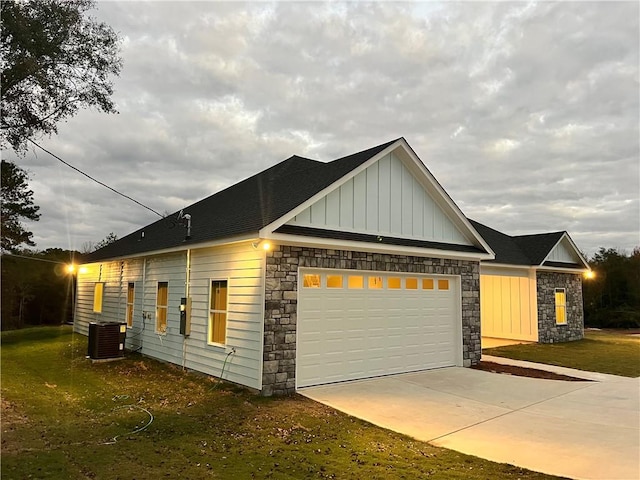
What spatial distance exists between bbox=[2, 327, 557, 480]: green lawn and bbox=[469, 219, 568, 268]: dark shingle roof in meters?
11.7

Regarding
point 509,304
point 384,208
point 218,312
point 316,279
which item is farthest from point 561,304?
point 218,312

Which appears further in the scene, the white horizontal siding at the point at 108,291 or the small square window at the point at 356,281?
the white horizontal siding at the point at 108,291

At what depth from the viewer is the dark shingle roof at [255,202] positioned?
8898 mm

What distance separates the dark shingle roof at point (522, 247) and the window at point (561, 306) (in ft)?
3.74

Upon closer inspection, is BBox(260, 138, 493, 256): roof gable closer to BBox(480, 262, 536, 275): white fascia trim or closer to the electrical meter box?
the electrical meter box

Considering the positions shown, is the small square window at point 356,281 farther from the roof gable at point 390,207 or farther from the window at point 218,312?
the window at point 218,312

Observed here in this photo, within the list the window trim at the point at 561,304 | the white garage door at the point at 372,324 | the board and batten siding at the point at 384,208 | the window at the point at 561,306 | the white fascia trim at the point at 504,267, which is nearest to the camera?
the white garage door at the point at 372,324

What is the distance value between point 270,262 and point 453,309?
19.0 feet

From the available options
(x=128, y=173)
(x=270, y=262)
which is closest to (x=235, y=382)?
(x=270, y=262)

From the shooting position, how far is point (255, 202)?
35.1 feet

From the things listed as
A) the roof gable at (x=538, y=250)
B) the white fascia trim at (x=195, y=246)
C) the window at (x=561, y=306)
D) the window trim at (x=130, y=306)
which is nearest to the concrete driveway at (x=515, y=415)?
the white fascia trim at (x=195, y=246)

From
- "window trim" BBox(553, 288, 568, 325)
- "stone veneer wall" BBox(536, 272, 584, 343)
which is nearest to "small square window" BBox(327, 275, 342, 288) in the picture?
→ "stone veneer wall" BBox(536, 272, 584, 343)

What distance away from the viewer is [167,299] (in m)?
11.5

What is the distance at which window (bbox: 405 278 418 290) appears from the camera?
35.0 feet
